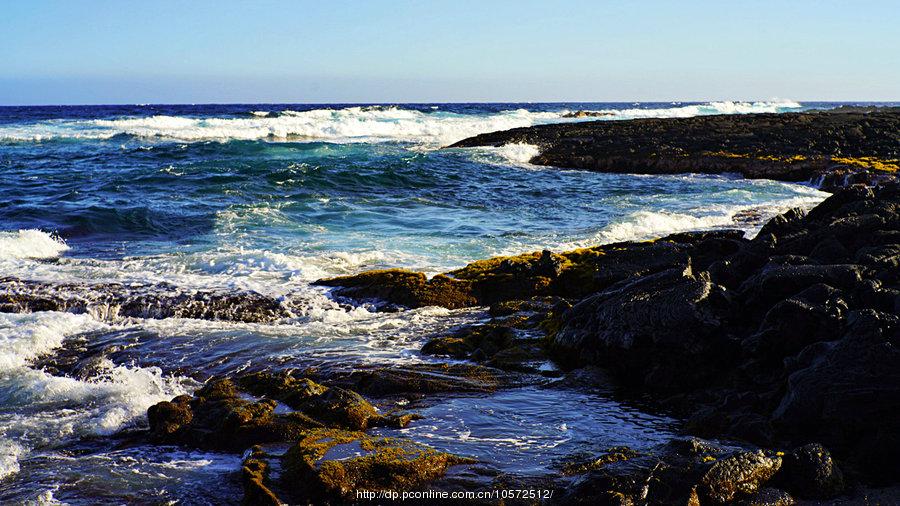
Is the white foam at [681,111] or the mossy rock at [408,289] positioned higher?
the white foam at [681,111]

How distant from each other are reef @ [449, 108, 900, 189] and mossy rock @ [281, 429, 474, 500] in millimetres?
20234

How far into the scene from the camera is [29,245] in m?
A: 14.0

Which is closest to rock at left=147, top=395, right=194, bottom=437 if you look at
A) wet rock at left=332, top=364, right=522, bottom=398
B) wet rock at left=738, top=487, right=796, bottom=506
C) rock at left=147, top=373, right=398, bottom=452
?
rock at left=147, top=373, right=398, bottom=452

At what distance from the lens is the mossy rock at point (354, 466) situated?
16.1ft

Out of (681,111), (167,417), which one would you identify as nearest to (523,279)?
(167,417)

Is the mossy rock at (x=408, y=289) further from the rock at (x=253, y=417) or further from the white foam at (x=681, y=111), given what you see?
the white foam at (x=681, y=111)

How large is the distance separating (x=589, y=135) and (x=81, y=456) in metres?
35.0

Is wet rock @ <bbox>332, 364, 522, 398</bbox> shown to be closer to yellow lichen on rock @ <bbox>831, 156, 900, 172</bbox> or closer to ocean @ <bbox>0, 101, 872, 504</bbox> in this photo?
ocean @ <bbox>0, 101, 872, 504</bbox>

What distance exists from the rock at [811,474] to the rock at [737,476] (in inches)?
3.6

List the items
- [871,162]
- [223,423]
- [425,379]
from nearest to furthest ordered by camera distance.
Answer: [223,423], [425,379], [871,162]

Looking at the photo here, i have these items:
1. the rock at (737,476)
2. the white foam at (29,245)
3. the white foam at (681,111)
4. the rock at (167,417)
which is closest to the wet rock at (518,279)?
the rock at (167,417)

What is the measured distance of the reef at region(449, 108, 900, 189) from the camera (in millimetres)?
25172

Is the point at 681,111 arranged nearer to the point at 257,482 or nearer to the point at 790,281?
the point at 790,281

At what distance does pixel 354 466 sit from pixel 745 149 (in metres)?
28.2
